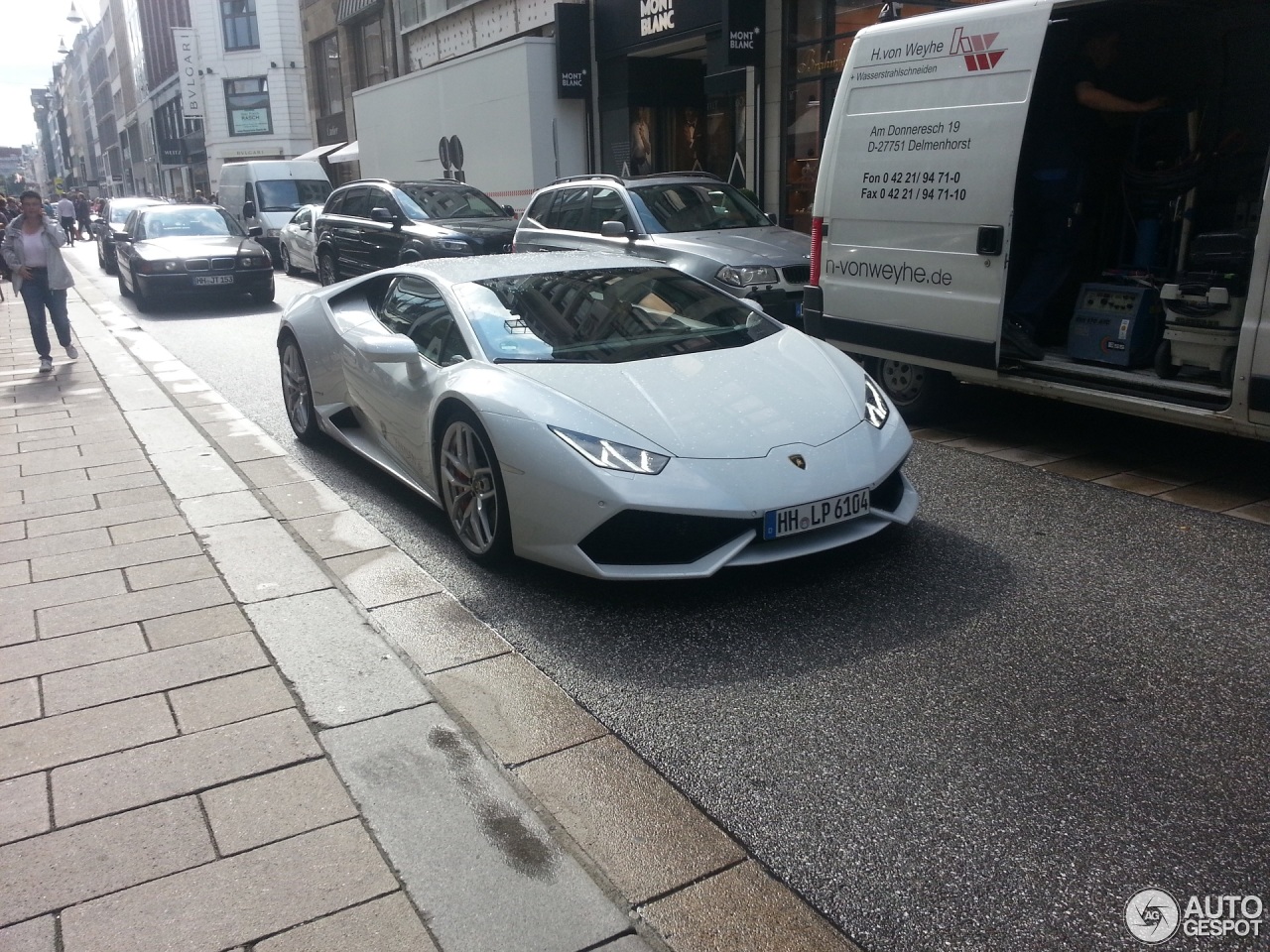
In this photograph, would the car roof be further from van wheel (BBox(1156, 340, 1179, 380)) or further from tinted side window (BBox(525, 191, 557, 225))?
tinted side window (BBox(525, 191, 557, 225))

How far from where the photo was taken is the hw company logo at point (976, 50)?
234 inches

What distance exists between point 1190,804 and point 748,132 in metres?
15.3

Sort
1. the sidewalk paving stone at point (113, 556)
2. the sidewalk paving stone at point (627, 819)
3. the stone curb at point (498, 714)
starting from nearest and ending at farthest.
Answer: the stone curb at point (498, 714) < the sidewalk paving stone at point (627, 819) < the sidewalk paving stone at point (113, 556)

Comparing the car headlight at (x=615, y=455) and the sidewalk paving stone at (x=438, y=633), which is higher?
the car headlight at (x=615, y=455)

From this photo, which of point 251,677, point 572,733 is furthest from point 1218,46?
point 251,677

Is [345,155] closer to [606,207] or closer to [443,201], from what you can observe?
[443,201]

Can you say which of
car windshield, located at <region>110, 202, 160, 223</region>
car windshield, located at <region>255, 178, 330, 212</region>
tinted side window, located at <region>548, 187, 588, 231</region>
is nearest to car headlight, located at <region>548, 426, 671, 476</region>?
tinted side window, located at <region>548, 187, 588, 231</region>

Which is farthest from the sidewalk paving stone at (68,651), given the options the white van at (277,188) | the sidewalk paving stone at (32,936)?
the white van at (277,188)

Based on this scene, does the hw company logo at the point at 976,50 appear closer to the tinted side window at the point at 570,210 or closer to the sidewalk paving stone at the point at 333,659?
the sidewalk paving stone at the point at 333,659

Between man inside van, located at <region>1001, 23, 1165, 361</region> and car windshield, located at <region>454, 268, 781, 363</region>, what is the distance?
1.94m

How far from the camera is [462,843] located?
9.02ft

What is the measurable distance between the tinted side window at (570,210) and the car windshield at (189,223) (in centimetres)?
703

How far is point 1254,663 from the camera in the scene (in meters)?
3.59

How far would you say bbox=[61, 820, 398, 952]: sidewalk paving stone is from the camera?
240cm
